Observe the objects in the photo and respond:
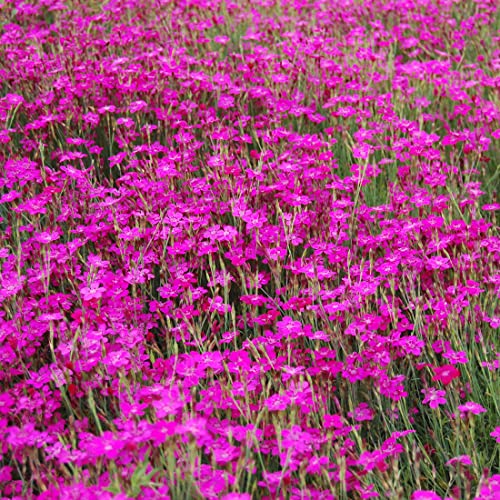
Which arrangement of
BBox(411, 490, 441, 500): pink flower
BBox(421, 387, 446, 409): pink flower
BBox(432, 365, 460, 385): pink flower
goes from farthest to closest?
BBox(421, 387, 446, 409): pink flower
BBox(432, 365, 460, 385): pink flower
BBox(411, 490, 441, 500): pink flower

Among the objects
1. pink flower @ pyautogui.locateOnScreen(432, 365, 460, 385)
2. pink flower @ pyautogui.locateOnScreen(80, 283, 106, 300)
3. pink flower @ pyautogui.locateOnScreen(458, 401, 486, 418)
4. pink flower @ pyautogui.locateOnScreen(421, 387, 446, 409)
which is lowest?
pink flower @ pyautogui.locateOnScreen(421, 387, 446, 409)

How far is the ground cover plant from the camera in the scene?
86.7 inches

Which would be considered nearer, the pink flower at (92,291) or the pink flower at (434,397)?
the pink flower at (434,397)

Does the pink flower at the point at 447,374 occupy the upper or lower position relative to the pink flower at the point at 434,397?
upper

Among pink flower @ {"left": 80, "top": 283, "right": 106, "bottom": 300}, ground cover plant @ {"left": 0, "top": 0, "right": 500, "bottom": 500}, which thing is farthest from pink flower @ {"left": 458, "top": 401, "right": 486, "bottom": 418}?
pink flower @ {"left": 80, "top": 283, "right": 106, "bottom": 300}

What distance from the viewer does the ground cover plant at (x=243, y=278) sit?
220cm

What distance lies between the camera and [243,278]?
2.78 metres

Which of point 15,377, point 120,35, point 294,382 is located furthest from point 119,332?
point 120,35

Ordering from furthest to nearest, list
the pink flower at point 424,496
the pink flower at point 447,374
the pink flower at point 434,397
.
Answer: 1. the pink flower at point 434,397
2. the pink flower at point 447,374
3. the pink flower at point 424,496

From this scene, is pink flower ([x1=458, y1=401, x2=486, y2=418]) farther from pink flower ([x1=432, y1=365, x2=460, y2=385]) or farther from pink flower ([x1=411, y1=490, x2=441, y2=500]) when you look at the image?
pink flower ([x1=411, y1=490, x2=441, y2=500])

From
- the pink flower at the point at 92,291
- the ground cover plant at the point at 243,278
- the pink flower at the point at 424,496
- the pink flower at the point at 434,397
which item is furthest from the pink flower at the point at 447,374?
the pink flower at the point at 92,291

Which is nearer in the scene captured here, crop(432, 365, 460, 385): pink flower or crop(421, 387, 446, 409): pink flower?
crop(432, 365, 460, 385): pink flower

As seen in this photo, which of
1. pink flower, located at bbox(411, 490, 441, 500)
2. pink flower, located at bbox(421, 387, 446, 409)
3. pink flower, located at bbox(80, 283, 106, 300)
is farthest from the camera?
pink flower, located at bbox(80, 283, 106, 300)

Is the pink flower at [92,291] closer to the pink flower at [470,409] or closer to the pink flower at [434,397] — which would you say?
the pink flower at [434,397]
